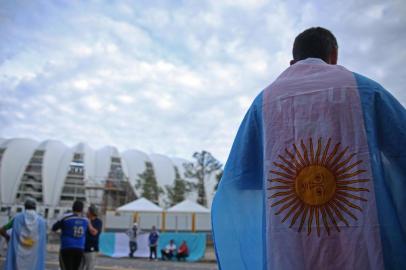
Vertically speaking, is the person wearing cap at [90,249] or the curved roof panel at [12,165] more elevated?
the curved roof panel at [12,165]

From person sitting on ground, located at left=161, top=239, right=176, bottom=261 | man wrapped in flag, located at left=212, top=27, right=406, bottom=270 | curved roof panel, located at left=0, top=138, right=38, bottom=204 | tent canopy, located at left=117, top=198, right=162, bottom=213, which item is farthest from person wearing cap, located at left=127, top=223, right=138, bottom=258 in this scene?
curved roof panel, located at left=0, top=138, right=38, bottom=204

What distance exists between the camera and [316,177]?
4.69ft

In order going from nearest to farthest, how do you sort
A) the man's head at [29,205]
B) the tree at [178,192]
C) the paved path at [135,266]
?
the man's head at [29,205]
the paved path at [135,266]
the tree at [178,192]

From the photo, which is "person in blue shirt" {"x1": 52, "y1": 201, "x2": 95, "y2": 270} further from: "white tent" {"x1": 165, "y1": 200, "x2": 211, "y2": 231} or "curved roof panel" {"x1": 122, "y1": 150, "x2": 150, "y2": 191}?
"curved roof panel" {"x1": 122, "y1": 150, "x2": 150, "y2": 191}

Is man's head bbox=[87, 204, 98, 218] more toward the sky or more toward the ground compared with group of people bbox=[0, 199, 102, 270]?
more toward the sky

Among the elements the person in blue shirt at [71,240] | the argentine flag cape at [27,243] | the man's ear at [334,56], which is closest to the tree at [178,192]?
the argentine flag cape at [27,243]

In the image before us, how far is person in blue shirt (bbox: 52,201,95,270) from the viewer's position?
550 cm

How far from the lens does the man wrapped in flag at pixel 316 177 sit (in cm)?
131

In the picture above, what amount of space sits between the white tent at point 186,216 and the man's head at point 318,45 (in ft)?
67.6

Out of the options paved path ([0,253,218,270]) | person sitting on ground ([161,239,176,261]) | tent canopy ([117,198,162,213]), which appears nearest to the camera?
paved path ([0,253,218,270])

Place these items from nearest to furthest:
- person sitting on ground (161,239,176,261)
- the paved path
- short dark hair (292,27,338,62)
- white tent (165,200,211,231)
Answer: short dark hair (292,27,338,62)
the paved path
person sitting on ground (161,239,176,261)
white tent (165,200,211,231)

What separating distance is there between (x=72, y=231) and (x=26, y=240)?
1180 mm

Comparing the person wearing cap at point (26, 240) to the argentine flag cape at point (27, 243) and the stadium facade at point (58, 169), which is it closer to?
the argentine flag cape at point (27, 243)

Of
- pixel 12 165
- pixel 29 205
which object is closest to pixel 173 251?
pixel 29 205
